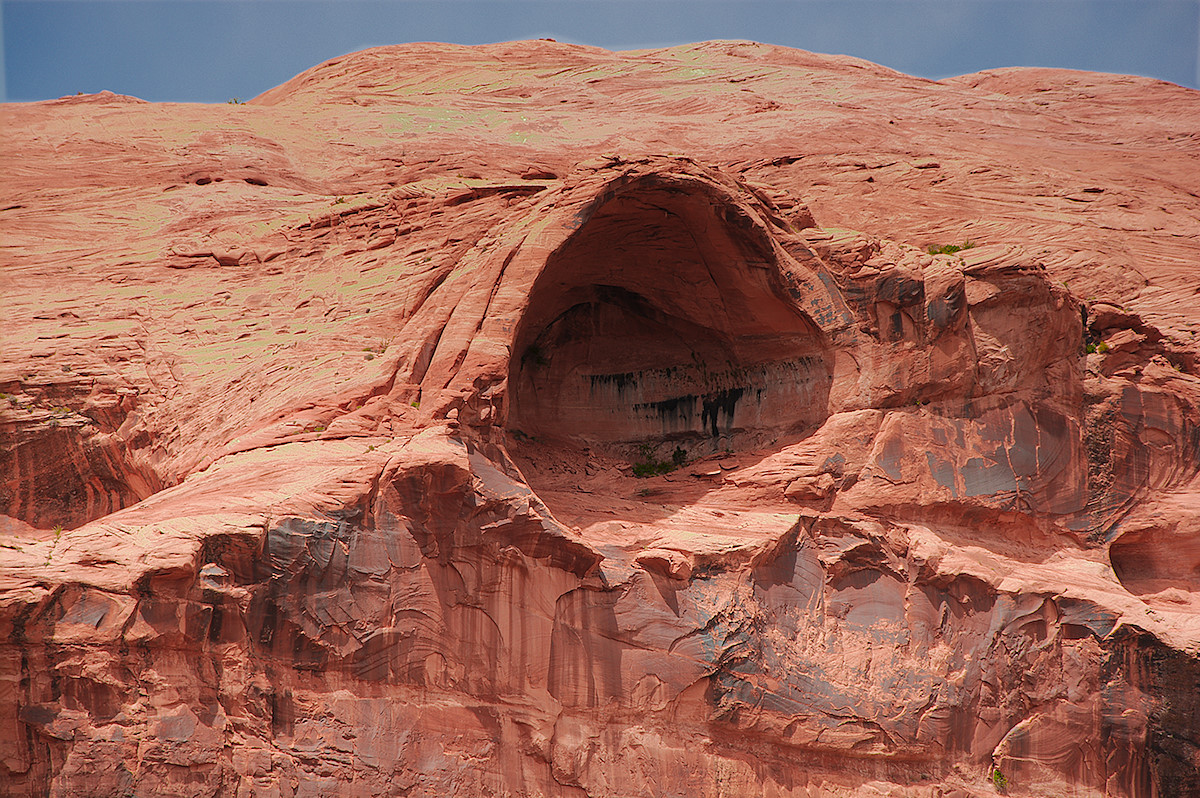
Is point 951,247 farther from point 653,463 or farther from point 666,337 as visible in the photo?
point 653,463

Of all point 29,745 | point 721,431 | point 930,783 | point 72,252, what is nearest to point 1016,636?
point 930,783

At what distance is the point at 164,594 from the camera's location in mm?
7570

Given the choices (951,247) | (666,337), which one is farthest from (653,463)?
(951,247)

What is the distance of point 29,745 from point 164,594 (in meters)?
1.32

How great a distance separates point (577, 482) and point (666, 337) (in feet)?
7.82

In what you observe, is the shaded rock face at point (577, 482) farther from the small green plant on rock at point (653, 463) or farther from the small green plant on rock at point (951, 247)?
the small green plant on rock at point (951, 247)

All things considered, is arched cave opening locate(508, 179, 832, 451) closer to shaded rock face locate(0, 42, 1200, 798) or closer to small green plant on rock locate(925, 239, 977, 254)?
shaded rock face locate(0, 42, 1200, 798)

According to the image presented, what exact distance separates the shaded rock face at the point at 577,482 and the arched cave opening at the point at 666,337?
0.18 feet

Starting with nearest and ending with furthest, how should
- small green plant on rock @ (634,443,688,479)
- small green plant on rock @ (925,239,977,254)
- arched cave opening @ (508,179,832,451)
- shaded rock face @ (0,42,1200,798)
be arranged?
shaded rock face @ (0,42,1200,798) → arched cave opening @ (508,179,832,451) → small green plant on rock @ (634,443,688,479) → small green plant on rock @ (925,239,977,254)

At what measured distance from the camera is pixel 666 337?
13.0 m

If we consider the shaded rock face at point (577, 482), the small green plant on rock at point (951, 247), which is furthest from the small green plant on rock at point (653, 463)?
the small green plant on rock at point (951, 247)

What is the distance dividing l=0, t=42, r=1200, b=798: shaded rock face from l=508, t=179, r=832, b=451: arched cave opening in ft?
0.18

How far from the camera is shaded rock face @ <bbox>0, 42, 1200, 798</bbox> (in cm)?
801

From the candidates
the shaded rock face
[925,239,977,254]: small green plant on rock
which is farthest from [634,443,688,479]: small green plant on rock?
[925,239,977,254]: small green plant on rock
